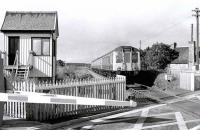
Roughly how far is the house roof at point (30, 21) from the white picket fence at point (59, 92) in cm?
675

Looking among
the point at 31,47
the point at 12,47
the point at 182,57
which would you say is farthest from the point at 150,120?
the point at 182,57

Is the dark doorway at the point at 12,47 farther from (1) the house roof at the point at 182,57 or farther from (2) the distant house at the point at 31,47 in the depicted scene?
(1) the house roof at the point at 182,57

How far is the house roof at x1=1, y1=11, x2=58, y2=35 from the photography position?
697 inches

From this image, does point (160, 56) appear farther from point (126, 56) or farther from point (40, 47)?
point (40, 47)

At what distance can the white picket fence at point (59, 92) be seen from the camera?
969 centimetres

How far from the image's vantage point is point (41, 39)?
17562 mm

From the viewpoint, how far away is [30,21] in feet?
60.2

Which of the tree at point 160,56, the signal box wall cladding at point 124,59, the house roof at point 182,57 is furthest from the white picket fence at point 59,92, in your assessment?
the tree at point 160,56

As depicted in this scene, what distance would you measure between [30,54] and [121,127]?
9924 mm

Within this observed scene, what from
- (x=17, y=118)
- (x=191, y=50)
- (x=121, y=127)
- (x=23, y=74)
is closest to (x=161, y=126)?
(x=121, y=127)

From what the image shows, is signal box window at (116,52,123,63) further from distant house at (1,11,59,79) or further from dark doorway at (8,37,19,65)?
dark doorway at (8,37,19,65)

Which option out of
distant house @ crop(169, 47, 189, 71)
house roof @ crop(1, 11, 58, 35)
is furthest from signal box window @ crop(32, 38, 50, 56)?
distant house @ crop(169, 47, 189, 71)

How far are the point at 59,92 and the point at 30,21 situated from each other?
941 cm

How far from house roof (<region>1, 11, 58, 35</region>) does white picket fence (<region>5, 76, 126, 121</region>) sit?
266 inches
